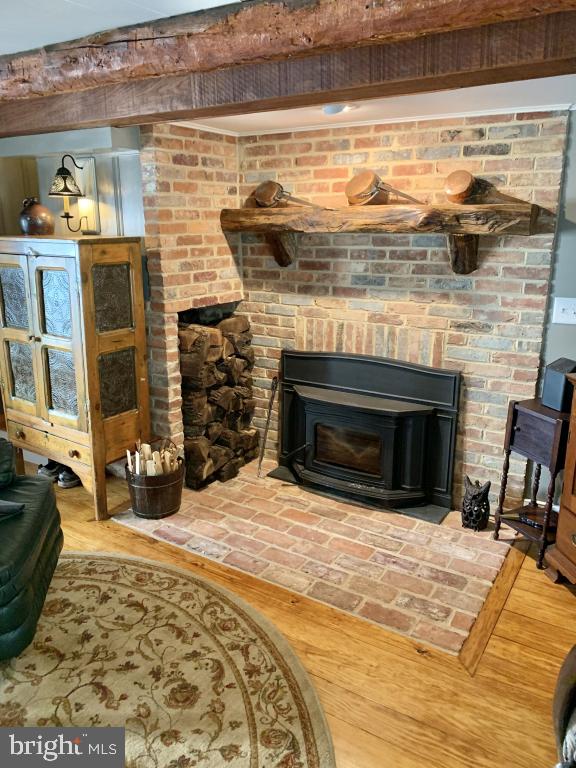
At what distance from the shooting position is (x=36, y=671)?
218cm

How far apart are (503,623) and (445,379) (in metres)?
1.32

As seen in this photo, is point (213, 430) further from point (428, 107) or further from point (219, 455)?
point (428, 107)

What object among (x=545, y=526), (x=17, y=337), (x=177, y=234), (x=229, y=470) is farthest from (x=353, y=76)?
(x=229, y=470)

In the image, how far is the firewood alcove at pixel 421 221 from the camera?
2773mm

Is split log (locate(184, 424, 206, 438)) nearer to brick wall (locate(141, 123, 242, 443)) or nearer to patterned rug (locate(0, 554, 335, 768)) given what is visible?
brick wall (locate(141, 123, 242, 443))

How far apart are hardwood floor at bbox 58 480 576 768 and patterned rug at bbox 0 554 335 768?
0.33 ft

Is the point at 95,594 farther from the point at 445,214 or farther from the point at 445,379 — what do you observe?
the point at 445,214

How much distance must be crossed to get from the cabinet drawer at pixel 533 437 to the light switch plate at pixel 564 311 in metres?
0.54

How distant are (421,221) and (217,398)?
65.0 inches

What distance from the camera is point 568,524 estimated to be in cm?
266

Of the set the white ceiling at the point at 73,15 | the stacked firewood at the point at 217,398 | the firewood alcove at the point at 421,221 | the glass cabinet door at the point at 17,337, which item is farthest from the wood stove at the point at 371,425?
the white ceiling at the point at 73,15

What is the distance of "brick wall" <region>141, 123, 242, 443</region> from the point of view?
3207mm

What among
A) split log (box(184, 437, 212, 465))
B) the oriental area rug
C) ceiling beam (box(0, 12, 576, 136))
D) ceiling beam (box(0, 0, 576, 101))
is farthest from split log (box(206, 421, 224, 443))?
ceiling beam (box(0, 0, 576, 101))

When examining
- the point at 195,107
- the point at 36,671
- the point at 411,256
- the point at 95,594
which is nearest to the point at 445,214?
the point at 411,256
